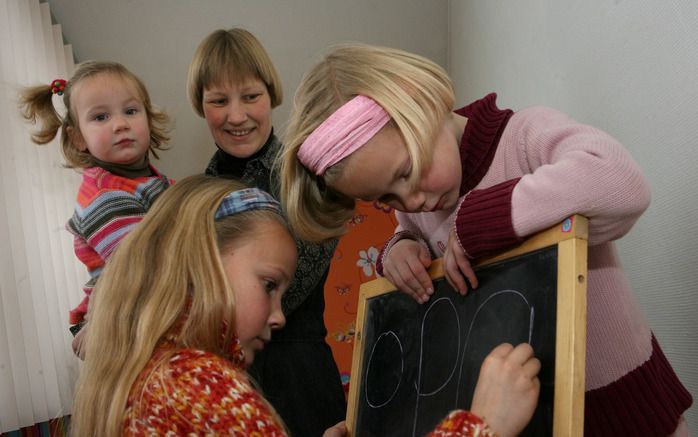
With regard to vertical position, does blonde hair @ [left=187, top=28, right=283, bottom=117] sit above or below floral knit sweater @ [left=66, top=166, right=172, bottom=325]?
above

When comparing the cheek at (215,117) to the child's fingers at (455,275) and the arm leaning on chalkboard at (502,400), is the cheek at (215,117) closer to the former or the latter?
the child's fingers at (455,275)

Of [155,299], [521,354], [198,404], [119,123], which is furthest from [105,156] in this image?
[521,354]

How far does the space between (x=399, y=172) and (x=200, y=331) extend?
38cm

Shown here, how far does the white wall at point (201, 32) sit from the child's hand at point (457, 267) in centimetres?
214

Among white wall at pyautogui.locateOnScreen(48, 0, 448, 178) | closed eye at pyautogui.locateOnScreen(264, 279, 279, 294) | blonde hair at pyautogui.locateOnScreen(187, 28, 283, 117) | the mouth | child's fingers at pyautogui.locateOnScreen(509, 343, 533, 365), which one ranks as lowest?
child's fingers at pyautogui.locateOnScreen(509, 343, 533, 365)

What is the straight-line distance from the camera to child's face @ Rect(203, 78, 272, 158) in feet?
5.94

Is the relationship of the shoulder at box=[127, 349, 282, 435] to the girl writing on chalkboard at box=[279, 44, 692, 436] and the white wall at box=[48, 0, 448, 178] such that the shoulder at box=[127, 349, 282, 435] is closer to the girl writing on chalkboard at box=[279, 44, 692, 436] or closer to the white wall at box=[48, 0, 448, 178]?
the girl writing on chalkboard at box=[279, 44, 692, 436]

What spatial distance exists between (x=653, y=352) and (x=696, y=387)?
27 centimetres

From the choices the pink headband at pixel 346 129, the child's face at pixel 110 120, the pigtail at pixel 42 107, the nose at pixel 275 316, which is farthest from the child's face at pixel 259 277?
the pigtail at pixel 42 107

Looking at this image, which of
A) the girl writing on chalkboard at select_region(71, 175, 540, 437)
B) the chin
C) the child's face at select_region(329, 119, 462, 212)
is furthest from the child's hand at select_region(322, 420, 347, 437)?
the chin

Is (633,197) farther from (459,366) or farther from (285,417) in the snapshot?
(285,417)

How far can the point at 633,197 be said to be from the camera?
33.6 inches

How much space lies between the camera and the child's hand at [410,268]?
1171mm

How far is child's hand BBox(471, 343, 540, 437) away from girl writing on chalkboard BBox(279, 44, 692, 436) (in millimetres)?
161
